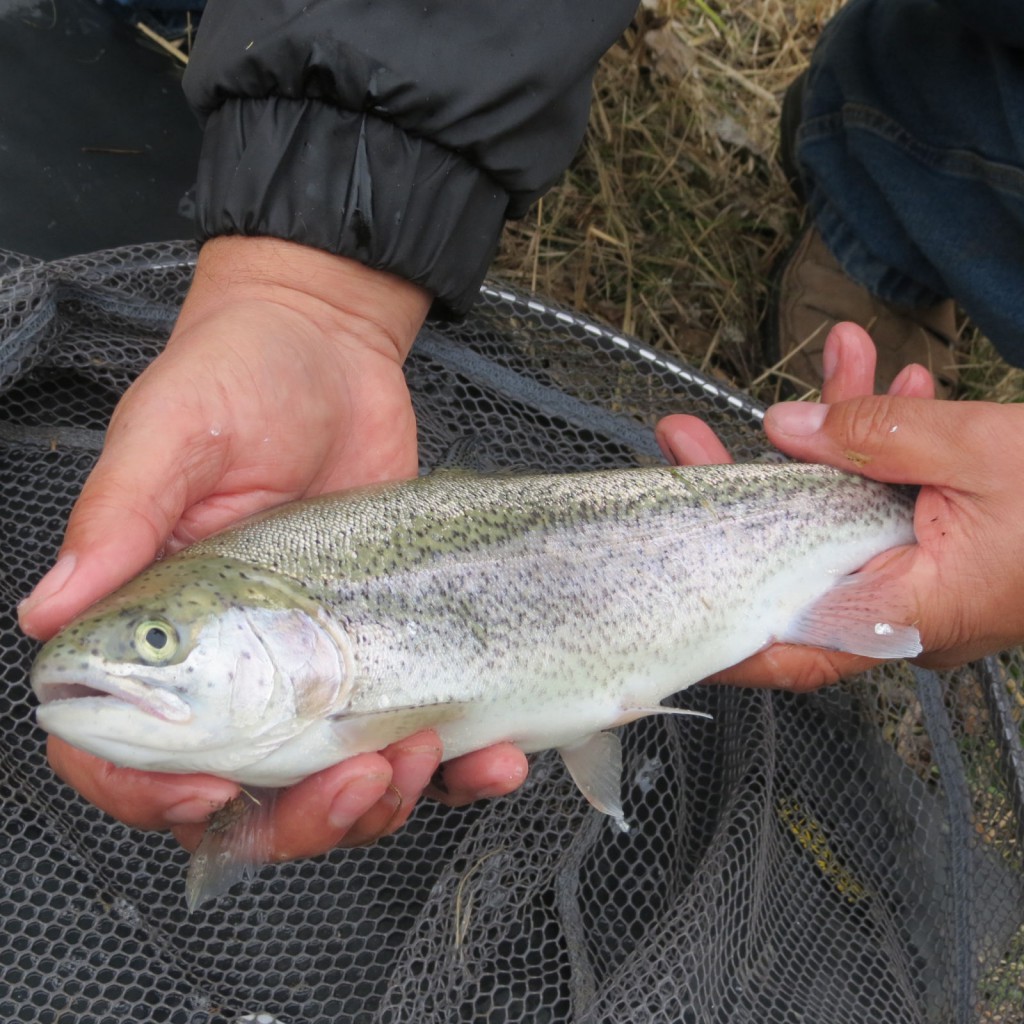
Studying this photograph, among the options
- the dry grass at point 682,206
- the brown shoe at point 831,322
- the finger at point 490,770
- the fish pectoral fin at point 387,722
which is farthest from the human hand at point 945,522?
the dry grass at point 682,206

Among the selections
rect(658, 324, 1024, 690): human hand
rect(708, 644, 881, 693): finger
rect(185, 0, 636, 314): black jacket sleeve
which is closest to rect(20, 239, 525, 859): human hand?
rect(185, 0, 636, 314): black jacket sleeve

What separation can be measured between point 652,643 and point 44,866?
174cm

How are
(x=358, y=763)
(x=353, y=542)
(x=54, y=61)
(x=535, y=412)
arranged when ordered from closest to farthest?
(x=358, y=763) < (x=353, y=542) < (x=535, y=412) < (x=54, y=61)

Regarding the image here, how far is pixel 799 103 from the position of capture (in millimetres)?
4562

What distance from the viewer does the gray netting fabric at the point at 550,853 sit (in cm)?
242

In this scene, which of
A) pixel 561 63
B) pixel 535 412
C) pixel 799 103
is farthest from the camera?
pixel 799 103

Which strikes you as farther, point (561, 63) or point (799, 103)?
point (799, 103)

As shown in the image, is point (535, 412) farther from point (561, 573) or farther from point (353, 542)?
point (353, 542)

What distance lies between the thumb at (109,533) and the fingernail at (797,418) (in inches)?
70.6

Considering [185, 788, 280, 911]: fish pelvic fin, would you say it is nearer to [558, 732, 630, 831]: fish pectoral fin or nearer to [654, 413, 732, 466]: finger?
[558, 732, 630, 831]: fish pectoral fin

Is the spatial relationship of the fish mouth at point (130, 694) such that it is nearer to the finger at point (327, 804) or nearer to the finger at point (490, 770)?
the finger at point (327, 804)

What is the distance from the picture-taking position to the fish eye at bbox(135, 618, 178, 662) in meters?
1.77

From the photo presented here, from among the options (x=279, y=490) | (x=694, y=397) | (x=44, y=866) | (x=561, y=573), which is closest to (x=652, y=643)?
(x=561, y=573)

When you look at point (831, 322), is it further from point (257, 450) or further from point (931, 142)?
point (257, 450)
